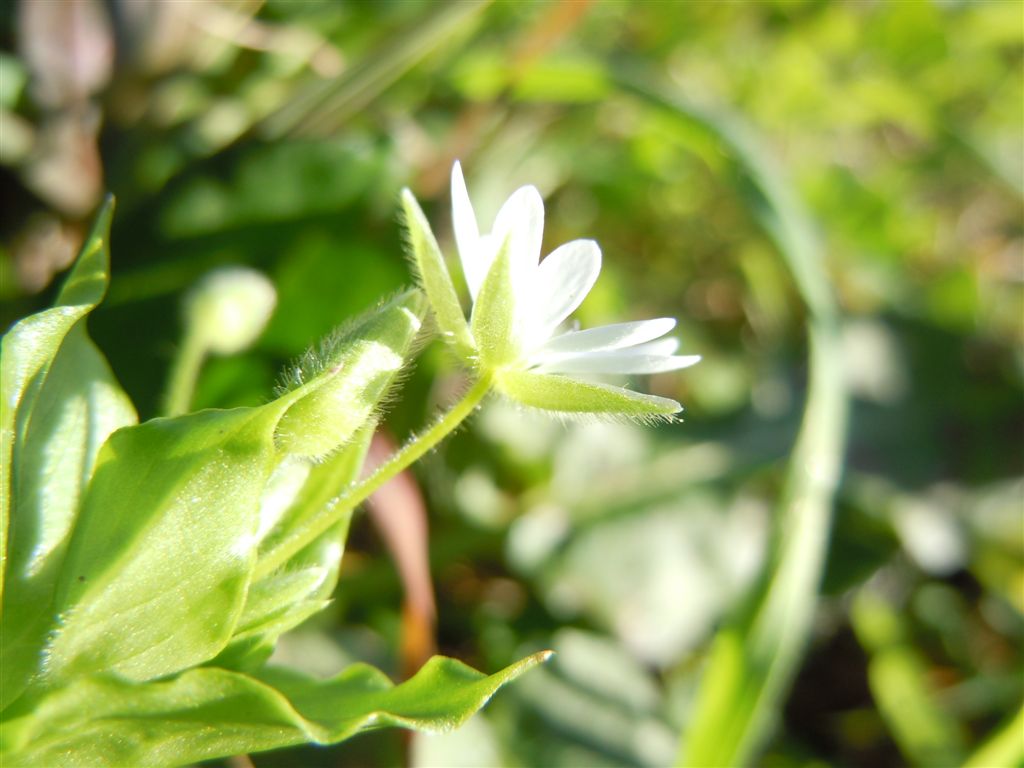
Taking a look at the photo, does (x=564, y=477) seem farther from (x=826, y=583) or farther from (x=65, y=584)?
(x=65, y=584)

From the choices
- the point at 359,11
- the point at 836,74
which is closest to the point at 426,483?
the point at 359,11

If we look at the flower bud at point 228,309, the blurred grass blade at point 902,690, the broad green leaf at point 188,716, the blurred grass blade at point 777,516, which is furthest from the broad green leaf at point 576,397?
the blurred grass blade at point 902,690

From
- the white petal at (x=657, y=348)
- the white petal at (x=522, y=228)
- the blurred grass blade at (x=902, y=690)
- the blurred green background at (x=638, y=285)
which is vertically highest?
the white petal at (x=522, y=228)

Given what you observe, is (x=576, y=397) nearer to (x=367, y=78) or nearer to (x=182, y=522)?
(x=182, y=522)

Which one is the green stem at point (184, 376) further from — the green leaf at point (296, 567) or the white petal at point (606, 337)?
the white petal at point (606, 337)

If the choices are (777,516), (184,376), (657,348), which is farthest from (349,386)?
(777,516)

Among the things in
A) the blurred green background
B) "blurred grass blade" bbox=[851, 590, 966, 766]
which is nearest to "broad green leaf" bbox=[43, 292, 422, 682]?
the blurred green background
